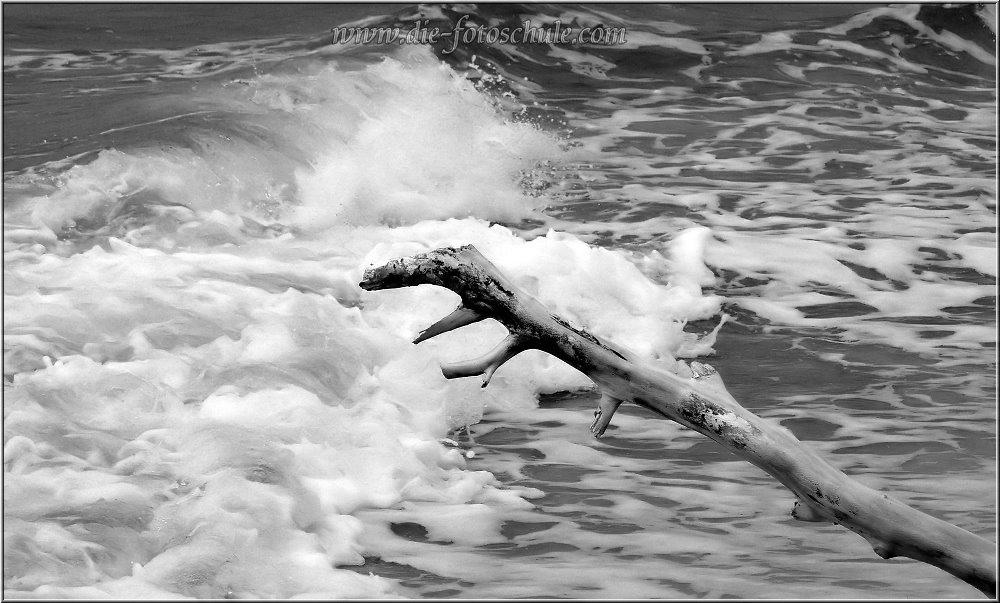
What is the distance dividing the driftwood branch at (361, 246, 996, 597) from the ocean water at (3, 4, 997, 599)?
2.29 feet

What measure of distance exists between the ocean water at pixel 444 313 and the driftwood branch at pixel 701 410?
698 millimetres

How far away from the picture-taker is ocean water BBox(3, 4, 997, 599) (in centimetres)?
339

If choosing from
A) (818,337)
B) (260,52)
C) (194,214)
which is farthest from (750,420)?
(260,52)

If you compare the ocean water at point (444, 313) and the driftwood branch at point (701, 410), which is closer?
the driftwood branch at point (701, 410)

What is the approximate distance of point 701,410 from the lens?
2.50 metres

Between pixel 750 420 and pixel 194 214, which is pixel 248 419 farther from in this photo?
pixel 194 214

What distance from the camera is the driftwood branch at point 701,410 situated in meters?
2.45

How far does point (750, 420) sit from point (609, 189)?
6367mm

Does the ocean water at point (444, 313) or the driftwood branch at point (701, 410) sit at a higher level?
the driftwood branch at point (701, 410)

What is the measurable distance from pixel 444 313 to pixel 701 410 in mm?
3287

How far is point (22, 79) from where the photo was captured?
10344mm

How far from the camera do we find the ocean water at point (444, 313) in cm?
339

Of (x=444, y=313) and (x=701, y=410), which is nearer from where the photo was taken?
(x=701, y=410)

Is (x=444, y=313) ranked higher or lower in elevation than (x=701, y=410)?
lower
